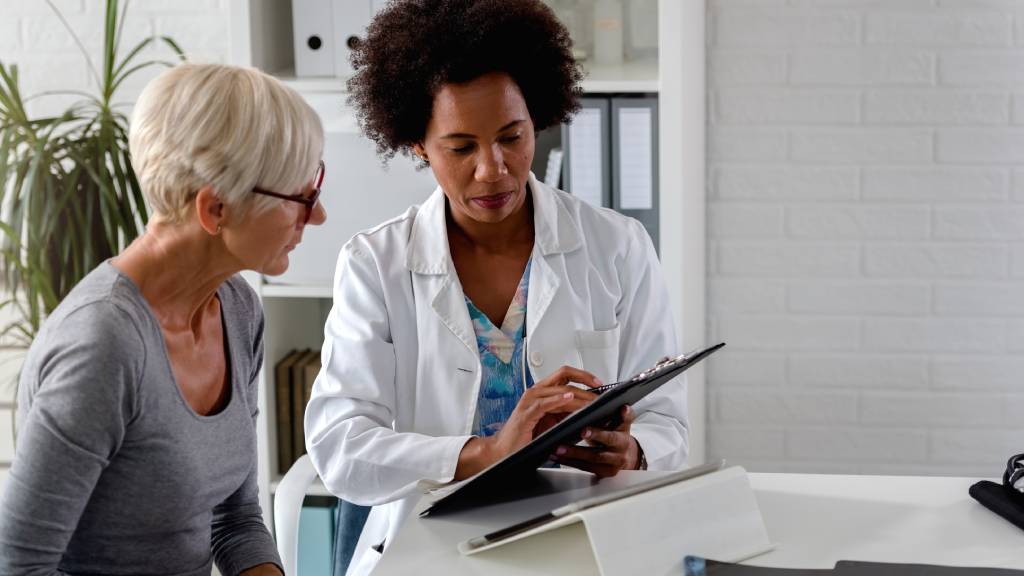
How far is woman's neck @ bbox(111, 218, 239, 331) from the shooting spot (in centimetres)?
131

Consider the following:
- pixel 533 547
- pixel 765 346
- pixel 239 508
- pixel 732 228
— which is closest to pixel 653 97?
pixel 732 228

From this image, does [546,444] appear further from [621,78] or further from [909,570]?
[621,78]

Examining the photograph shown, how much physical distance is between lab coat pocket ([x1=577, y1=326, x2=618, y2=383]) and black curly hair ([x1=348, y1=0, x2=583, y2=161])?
1.24 ft

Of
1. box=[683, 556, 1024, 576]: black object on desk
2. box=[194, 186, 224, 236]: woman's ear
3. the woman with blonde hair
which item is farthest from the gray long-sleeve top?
box=[683, 556, 1024, 576]: black object on desk

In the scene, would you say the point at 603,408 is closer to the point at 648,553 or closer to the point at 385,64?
the point at 648,553

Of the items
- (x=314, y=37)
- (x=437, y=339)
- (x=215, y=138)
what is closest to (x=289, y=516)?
(x=437, y=339)

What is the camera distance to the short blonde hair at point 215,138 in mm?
1267

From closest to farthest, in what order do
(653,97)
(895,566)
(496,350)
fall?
(895,566) → (496,350) → (653,97)

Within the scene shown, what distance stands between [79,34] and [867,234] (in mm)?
1905

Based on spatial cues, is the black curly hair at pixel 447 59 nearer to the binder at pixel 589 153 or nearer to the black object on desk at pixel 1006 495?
the binder at pixel 589 153

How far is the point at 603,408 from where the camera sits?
48.1 inches

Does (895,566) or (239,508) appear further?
(239,508)

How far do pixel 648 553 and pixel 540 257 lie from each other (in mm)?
763

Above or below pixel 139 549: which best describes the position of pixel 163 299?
above
